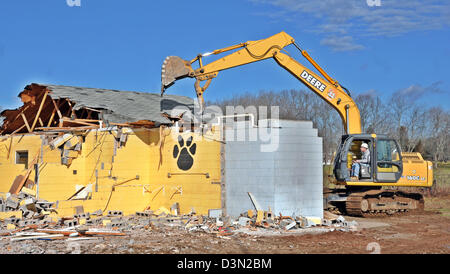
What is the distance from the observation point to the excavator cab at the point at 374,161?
57.7ft

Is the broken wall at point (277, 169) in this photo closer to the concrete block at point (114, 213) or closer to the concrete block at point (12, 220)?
the concrete block at point (114, 213)

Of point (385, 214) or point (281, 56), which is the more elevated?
point (281, 56)

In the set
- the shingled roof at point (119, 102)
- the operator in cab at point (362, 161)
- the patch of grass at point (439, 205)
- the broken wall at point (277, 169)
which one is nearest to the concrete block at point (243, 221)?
the broken wall at point (277, 169)

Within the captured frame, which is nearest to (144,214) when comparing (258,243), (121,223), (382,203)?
(121,223)

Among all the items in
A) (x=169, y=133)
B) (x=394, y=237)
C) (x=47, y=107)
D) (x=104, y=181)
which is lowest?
(x=394, y=237)

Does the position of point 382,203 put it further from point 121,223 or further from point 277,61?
point 121,223

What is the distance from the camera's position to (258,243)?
1240 centimetres

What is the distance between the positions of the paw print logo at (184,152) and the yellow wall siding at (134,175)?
0.47 ft

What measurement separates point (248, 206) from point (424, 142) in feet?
150

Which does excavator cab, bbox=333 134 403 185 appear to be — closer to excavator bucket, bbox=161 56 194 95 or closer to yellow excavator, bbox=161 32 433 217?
yellow excavator, bbox=161 32 433 217

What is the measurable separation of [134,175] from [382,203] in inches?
354

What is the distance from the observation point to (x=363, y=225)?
52.7 ft
